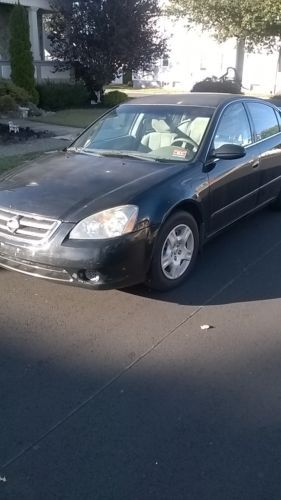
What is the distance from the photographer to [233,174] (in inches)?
188

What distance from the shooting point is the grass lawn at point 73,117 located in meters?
14.5

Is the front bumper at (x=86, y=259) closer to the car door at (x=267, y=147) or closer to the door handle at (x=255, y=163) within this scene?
the door handle at (x=255, y=163)

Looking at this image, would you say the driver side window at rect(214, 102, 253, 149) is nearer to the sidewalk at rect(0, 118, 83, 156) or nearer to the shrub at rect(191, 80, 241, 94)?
the sidewalk at rect(0, 118, 83, 156)

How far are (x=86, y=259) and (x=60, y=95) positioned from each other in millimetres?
16261

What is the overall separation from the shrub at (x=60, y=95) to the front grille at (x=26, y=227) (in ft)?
50.6

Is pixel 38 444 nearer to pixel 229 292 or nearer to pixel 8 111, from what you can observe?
pixel 229 292

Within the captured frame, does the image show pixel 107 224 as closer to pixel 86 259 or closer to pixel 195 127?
pixel 86 259

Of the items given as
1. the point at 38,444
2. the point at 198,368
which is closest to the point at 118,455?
the point at 38,444

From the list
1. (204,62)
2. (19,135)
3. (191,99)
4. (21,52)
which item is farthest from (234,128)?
(204,62)

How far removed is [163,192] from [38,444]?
2145 mm

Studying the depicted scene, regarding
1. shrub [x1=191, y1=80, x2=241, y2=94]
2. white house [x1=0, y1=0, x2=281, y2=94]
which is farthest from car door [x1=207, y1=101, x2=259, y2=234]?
white house [x1=0, y1=0, x2=281, y2=94]

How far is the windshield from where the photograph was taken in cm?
458

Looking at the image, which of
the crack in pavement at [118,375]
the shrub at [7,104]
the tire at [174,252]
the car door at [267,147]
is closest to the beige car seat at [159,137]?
the tire at [174,252]

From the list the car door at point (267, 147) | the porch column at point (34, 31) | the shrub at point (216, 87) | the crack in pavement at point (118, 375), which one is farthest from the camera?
the shrub at point (216, 87)
